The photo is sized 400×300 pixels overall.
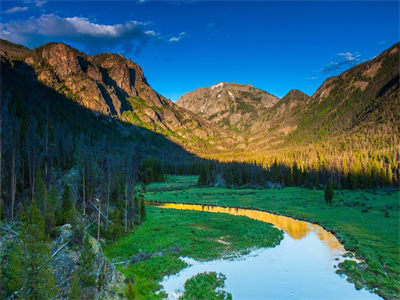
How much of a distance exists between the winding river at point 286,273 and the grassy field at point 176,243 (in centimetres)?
141

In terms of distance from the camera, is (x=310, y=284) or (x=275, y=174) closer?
(x=310, y=284)

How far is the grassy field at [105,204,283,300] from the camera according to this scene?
22.5 meters

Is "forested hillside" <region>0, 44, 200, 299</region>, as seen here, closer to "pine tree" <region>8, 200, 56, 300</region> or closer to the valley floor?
"pine tree" <region>8, 200, 56, 300</region>

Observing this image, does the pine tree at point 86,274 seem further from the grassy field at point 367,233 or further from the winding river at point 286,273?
the grassy field at point 367,233

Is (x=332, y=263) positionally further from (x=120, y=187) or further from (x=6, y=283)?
(x=120, y=187)

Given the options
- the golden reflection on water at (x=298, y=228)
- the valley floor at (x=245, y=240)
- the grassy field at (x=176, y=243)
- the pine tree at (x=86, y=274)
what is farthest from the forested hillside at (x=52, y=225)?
the golden reflection on water at (x=298, y=228)

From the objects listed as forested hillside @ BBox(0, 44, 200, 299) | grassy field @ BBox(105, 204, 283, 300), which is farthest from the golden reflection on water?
forested hillside @ BBox(0, 44, 200, 299)

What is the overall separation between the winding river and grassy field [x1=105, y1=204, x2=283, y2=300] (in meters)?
1.41

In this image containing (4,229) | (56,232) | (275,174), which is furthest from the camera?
(275,174)

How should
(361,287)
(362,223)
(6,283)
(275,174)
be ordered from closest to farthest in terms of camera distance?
1. (6,283)
2. (361,287)
3. (362,223)
4. (275,174)

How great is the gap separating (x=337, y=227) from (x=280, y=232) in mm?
10061

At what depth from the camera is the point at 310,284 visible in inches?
844

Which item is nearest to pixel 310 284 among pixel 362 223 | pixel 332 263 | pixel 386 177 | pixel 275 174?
pixel 332 263

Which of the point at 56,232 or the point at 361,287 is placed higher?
the point at 56,232
